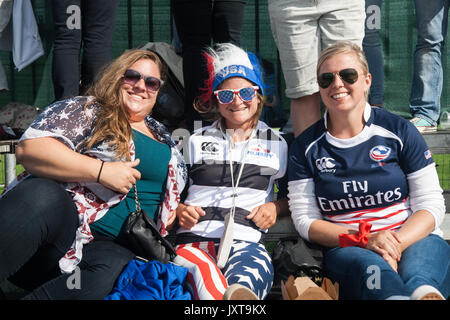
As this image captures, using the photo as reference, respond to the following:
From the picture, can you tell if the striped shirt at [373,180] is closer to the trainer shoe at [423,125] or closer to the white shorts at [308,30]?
the white shorts at [308,30]

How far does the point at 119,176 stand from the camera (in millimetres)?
2645

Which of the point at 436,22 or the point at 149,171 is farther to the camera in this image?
the point at 436,22

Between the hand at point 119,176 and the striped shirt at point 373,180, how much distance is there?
0.87m

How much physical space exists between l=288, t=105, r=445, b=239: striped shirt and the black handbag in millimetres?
708

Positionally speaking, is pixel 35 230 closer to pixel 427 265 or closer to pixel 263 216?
→ pixel 263 216

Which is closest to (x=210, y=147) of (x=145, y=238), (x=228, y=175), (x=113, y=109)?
(x=228, y=175)

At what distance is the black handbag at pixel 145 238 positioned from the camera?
262 cm

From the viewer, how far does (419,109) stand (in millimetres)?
3973

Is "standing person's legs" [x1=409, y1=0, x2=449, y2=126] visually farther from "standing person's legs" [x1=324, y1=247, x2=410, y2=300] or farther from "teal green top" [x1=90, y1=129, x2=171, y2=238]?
"teal green top" [x1=90, y1=129, x2=171, y2=238]

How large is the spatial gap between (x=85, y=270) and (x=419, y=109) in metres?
2.69

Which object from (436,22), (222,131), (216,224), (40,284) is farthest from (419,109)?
(40,284)
